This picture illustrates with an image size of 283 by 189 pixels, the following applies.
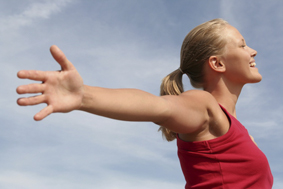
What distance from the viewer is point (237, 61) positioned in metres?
3.71

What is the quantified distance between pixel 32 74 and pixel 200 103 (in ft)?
5.05

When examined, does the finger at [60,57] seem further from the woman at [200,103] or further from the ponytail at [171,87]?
the ponytail at [171,87]

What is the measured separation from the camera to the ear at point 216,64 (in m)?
3.76

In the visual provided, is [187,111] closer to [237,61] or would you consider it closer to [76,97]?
[76,97]

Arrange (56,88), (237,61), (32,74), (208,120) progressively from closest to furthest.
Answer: (32,74) → (56,88) → (208,120) → (237,61)

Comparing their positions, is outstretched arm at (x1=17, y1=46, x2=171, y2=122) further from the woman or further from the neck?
the neck

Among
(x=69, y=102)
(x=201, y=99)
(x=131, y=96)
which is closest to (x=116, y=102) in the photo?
(x=131, y=96)

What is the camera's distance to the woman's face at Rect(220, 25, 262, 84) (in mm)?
A: 3719

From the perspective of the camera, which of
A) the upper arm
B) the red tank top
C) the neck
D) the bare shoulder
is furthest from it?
the neck

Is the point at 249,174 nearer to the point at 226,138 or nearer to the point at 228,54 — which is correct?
the point at 226,138

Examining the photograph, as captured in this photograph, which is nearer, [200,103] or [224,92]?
[200,103]

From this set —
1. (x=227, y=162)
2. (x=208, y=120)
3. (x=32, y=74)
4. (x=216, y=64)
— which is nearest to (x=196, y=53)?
(x=216, y=64)

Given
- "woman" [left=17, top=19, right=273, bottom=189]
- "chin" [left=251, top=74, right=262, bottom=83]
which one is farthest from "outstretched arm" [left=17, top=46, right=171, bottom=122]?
"chin" [left=251, top=74, right=262, bottom=83]

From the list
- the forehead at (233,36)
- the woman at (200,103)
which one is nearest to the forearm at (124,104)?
the woman at (200,103)
